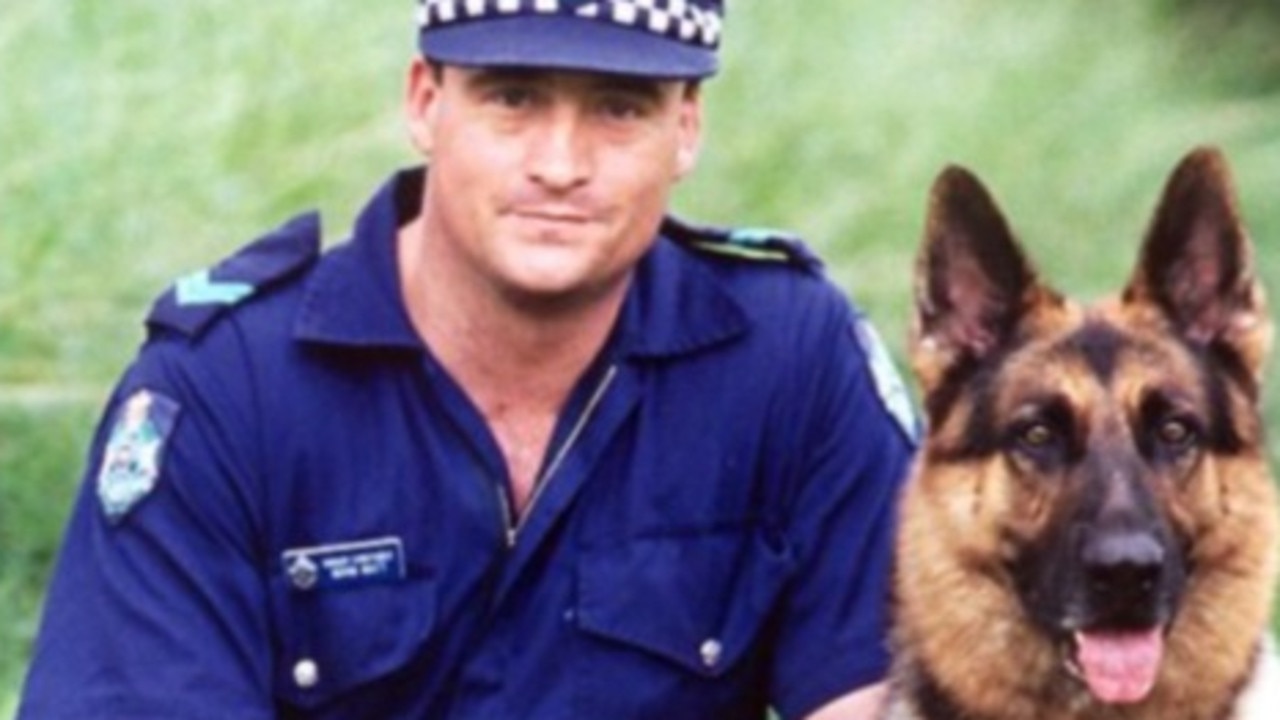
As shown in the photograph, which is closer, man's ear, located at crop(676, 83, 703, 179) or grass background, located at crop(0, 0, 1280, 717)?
man's ear, located at crop(676, 83, 703, 179)

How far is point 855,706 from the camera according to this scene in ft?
14.7

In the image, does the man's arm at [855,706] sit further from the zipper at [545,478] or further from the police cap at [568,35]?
the police cap at [568,35]

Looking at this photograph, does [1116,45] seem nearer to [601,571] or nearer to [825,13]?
[825,13]

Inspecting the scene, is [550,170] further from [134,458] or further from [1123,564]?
[1123,564]

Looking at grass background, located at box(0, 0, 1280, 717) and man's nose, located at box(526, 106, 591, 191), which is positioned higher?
man's nose, located at box(526, 106, 591, 191)

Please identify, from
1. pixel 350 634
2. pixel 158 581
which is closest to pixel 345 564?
pixel 350 634

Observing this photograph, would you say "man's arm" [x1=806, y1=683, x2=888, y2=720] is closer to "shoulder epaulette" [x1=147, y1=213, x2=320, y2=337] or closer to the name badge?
the name badge

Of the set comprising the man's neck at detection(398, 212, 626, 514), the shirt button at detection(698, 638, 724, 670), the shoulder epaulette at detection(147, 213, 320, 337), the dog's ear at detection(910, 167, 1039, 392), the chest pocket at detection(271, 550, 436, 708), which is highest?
the dog's ear at detection(910, 167, 1039, 392)

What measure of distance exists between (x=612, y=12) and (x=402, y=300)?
1.30 feet

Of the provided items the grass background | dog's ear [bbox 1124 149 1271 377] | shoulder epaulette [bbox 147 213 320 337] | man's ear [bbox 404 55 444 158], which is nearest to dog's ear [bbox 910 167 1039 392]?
dog's ear [bbox 1124 149 1271 377]

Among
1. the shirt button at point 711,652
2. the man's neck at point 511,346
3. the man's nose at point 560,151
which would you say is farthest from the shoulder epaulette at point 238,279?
the shirt button at point 711,652

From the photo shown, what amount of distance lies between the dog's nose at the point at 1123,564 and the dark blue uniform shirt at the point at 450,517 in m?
0.45

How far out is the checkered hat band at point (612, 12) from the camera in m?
4.25

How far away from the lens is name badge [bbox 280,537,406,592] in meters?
4.38
